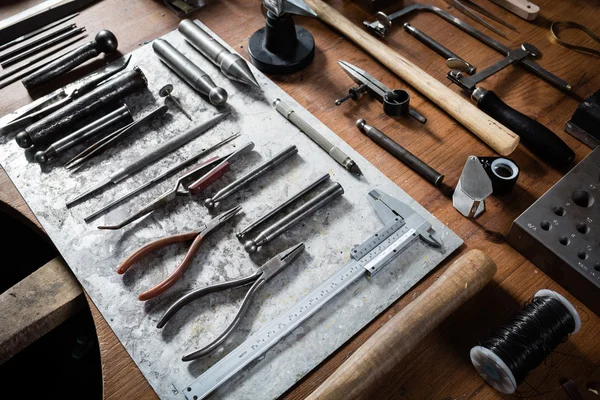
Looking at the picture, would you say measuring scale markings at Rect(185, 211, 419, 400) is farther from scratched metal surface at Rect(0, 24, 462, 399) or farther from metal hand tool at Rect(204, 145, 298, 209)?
metal hand tool at Rect(204, 145, 298, 209)

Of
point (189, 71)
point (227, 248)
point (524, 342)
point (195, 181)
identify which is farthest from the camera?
point (189, 71)

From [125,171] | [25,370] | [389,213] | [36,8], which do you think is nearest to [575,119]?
[389,213]

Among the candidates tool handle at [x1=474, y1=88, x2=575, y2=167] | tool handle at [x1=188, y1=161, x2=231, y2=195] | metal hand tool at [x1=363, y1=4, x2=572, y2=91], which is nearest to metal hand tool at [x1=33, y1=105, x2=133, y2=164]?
tool handle at [x1=188, y1=161, x2=231, y2=195]

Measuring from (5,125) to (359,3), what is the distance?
4.06 feet

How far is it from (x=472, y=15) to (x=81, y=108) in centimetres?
135

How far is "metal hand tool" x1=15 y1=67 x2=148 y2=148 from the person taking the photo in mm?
1497

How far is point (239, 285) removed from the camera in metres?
1.22

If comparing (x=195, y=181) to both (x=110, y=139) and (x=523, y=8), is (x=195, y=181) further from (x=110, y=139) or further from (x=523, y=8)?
(x=523, y=8)

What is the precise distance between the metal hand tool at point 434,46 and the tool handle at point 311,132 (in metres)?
0.50

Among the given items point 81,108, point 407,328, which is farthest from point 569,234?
point 81,108

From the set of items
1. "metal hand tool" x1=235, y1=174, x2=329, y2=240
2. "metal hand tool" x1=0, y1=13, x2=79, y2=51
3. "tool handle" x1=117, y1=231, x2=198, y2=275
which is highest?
"metal hand tool" x1=0, y1=13, x2=79, y2=51

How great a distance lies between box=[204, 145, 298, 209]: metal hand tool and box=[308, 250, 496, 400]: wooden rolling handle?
0.54m

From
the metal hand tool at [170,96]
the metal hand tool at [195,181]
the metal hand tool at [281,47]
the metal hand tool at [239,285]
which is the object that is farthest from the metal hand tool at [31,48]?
the metal hand tool at [239,285]

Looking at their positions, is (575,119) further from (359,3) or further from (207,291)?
(207,291)
